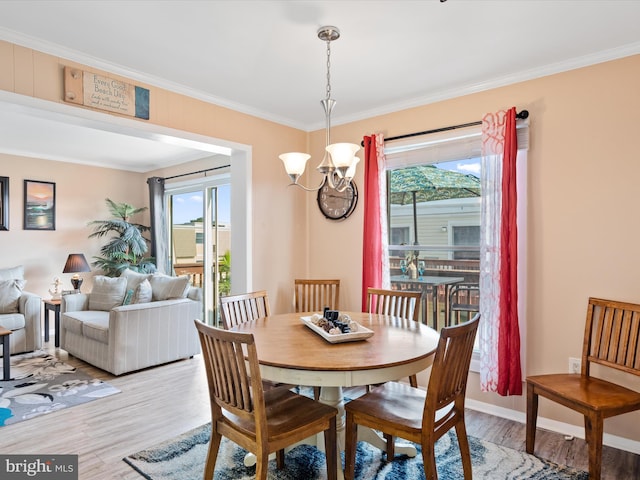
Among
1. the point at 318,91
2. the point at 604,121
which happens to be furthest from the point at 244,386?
the point at 604,121

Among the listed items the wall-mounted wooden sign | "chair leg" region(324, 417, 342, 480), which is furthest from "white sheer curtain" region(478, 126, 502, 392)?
the wall-mounted wooden sign

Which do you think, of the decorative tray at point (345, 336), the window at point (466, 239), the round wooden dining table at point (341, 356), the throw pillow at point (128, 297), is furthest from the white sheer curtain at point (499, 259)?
the throw pillow at point (128, 297)

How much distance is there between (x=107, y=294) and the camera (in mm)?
4641

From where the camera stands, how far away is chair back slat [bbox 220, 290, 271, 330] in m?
2.68

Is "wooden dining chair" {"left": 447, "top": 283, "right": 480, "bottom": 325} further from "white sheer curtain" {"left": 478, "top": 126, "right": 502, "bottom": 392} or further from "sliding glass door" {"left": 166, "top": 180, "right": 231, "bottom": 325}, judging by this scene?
"sliding glass door" {"left": 166, "top": 180, "right": 231, "bottom": 325}

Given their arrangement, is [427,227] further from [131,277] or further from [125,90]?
[131,277]

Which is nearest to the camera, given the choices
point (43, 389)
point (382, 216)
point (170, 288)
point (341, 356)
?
point (341, 356)

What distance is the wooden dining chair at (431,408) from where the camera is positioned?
1688 mm

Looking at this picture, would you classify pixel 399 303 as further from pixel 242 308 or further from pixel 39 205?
pixel 39 205

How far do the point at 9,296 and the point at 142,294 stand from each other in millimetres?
1613

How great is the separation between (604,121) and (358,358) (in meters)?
2.23

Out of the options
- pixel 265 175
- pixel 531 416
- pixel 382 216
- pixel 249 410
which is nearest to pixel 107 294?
pixel 265 175

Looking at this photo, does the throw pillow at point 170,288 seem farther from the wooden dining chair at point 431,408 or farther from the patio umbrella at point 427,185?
the wooden dining chair at point 431,408

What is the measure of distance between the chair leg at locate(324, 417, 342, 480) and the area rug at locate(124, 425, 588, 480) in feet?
1.17
